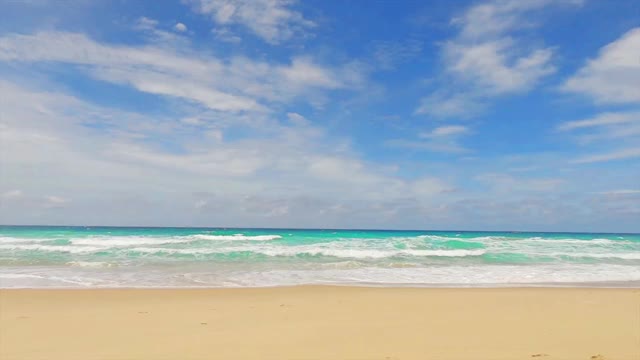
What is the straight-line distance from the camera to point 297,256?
65.1 ft

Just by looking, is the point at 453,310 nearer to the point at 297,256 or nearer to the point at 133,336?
the point at 133,336

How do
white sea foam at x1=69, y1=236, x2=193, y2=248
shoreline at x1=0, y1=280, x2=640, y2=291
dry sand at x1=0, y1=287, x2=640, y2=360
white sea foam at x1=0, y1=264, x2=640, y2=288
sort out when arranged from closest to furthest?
dry sand at x1=0, y1=287, x2=640, y2=360 < shoreline at x1=0, y1=280, x2=640, y2=291 < white sea foam at x1=0, y1=264, x2=640, y2=288 < white sea foam at x1=69, y1=236, x2=193, y2=248

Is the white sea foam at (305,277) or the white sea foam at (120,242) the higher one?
the white sea foam at (120,242)

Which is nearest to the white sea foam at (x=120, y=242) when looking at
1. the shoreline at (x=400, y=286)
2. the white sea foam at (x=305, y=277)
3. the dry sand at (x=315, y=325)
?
the white sea foam at (x=305, y=277)

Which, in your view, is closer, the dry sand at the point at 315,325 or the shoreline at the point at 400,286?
the dry sand at the point at 315,325

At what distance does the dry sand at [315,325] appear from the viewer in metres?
4.79

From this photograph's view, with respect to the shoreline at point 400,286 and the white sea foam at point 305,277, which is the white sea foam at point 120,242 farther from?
the shoreline at point 400,286

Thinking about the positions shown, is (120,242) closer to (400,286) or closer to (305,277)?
(305,277)

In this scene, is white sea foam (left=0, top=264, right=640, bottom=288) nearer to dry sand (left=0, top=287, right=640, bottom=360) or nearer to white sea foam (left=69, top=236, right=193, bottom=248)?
dry sand (left=0, top=287, right=640, bottom=360)

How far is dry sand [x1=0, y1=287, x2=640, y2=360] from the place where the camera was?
479cm

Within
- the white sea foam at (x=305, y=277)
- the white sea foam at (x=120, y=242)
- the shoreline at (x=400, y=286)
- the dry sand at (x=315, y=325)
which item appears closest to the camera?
the dry sand at (x=315, y=325)

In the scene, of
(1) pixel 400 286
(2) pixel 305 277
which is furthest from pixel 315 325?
(2) pixel 305 277

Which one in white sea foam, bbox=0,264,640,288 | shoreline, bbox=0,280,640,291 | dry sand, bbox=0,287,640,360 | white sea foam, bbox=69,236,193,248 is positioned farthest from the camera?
white sea foam, bbox=69,236,193,248

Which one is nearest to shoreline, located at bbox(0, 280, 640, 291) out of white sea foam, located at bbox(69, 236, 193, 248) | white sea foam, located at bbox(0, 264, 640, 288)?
white sea foam, located at bbox(0, 264, 640, 288)
